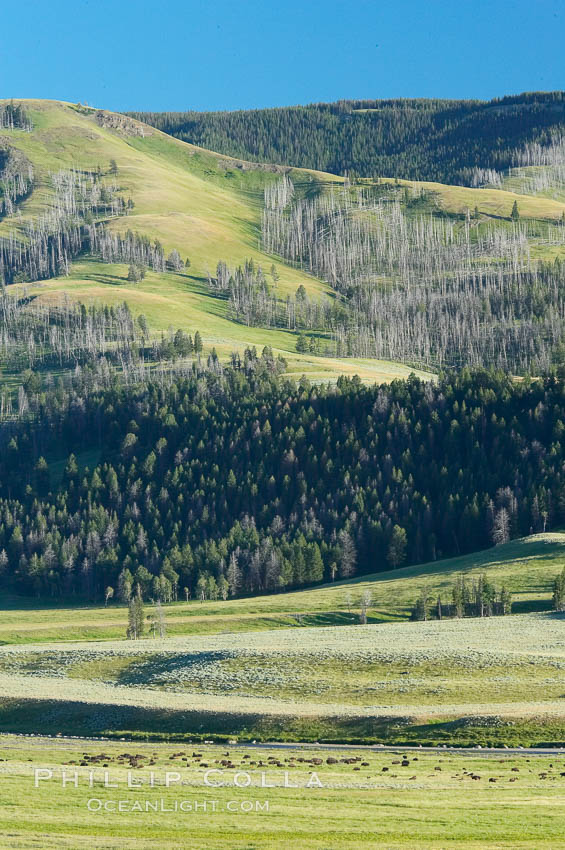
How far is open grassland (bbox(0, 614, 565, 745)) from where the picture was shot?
2849 inches

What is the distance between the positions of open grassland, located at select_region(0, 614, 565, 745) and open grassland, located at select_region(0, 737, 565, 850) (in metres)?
8.42

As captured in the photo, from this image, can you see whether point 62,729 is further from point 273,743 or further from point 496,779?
point 496,779

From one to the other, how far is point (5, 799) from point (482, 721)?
116 ft

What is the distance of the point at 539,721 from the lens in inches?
2766

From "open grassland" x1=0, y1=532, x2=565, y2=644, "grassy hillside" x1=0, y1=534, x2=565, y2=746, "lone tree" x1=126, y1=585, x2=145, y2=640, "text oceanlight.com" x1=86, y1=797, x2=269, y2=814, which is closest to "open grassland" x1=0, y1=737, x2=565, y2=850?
"text oceanlight.com" x1=86, y1=797, x2=269, y2=814

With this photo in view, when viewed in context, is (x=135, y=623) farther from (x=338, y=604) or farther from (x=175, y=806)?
(x=175, y=806)

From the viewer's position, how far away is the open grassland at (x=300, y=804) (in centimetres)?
4181

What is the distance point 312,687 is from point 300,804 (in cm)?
4024

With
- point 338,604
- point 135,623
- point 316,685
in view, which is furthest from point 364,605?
point 316,685

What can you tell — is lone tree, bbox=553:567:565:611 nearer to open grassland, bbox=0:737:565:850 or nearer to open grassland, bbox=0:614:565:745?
open grassland, bbox=0:614:565:745

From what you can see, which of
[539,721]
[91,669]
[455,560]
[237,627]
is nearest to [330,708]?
[539,721]

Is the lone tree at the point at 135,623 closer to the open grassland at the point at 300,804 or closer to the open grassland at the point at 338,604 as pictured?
the open grassland at the point at 338,604

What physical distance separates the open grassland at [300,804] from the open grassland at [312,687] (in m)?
8.42

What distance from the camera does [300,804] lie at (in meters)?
47.7
